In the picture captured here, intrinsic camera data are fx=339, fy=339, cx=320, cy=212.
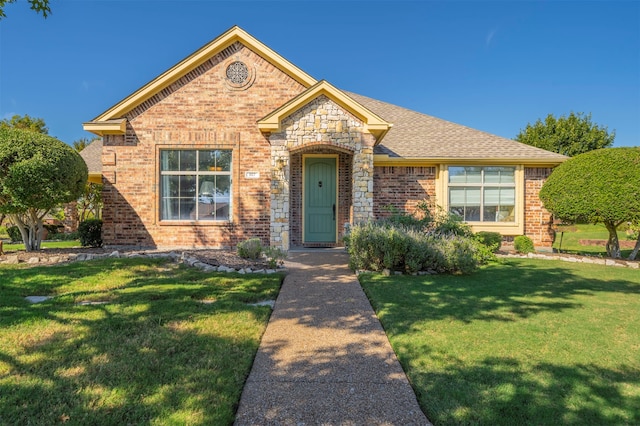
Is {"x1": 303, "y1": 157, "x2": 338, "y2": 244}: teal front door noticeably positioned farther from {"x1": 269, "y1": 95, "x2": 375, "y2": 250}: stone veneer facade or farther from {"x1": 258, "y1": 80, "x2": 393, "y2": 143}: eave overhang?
{"x1": 258, "y1": 80, "x2": 393, "y2": 143}: eave overhang

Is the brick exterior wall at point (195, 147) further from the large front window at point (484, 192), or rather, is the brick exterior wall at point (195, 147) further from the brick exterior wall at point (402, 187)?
the large front window at point (484, 192)

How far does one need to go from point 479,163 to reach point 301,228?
616 cm

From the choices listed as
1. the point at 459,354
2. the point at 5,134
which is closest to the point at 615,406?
the point at 459,354

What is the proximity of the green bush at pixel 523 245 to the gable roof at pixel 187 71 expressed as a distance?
7.93m

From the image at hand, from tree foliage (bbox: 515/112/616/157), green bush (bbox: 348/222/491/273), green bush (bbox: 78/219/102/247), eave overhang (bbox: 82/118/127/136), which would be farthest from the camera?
tree foliage (bbox: 515/112/616/157)

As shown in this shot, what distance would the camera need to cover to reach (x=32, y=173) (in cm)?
778

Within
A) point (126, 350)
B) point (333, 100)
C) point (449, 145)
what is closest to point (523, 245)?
point (449, 145)

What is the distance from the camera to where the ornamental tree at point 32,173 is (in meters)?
7.75

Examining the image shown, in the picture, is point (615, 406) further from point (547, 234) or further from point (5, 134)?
point (5, 134)

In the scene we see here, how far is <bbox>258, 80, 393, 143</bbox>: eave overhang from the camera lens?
29.4 feet

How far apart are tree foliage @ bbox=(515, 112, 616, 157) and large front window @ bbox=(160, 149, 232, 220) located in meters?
29.1

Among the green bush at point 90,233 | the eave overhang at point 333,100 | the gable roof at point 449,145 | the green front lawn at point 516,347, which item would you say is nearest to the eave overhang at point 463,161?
the gable roof at point 449,145

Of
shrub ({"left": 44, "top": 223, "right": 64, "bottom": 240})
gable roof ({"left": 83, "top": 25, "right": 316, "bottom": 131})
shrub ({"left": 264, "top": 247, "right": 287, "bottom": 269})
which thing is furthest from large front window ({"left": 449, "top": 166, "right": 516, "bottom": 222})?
shrub ({"left": 44, "top": 223, "right": 64, "bottom": 240})

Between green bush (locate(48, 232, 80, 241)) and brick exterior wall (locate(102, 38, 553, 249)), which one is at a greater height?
→ brick exterior wall (locate(102, 38, 553, 249))
